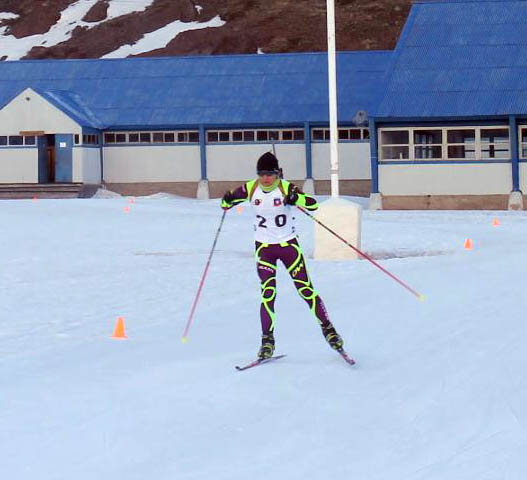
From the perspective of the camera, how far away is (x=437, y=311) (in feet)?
44.7

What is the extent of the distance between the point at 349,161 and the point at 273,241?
125ft

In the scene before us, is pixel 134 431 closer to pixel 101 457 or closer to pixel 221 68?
pixel 101 457

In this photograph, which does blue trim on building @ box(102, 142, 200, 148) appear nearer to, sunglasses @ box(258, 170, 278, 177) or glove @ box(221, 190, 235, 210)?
glove @ box(221, 190, 235, 210)

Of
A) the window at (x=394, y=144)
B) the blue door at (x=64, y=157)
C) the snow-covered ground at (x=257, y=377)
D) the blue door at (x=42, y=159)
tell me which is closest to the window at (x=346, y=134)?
the window at (x=394, y=144)

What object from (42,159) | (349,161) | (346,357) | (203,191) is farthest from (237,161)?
(346,357)

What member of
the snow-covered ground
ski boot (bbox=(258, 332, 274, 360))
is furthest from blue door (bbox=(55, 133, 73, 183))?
ski boot (bbox=(258, 332, 274, 360))

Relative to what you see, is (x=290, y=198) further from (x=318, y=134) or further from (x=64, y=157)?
(x=64, y=157)

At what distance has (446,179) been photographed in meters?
40.8

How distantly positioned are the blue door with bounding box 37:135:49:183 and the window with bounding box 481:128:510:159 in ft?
61.0

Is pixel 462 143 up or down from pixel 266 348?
up

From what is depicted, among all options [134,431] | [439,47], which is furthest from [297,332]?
[439,47]

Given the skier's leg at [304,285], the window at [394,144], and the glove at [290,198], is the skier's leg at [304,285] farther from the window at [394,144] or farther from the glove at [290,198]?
the window at [394,144]

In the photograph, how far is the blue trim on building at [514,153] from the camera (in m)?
40.0

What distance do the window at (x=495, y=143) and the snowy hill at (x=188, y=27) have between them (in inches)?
3090
